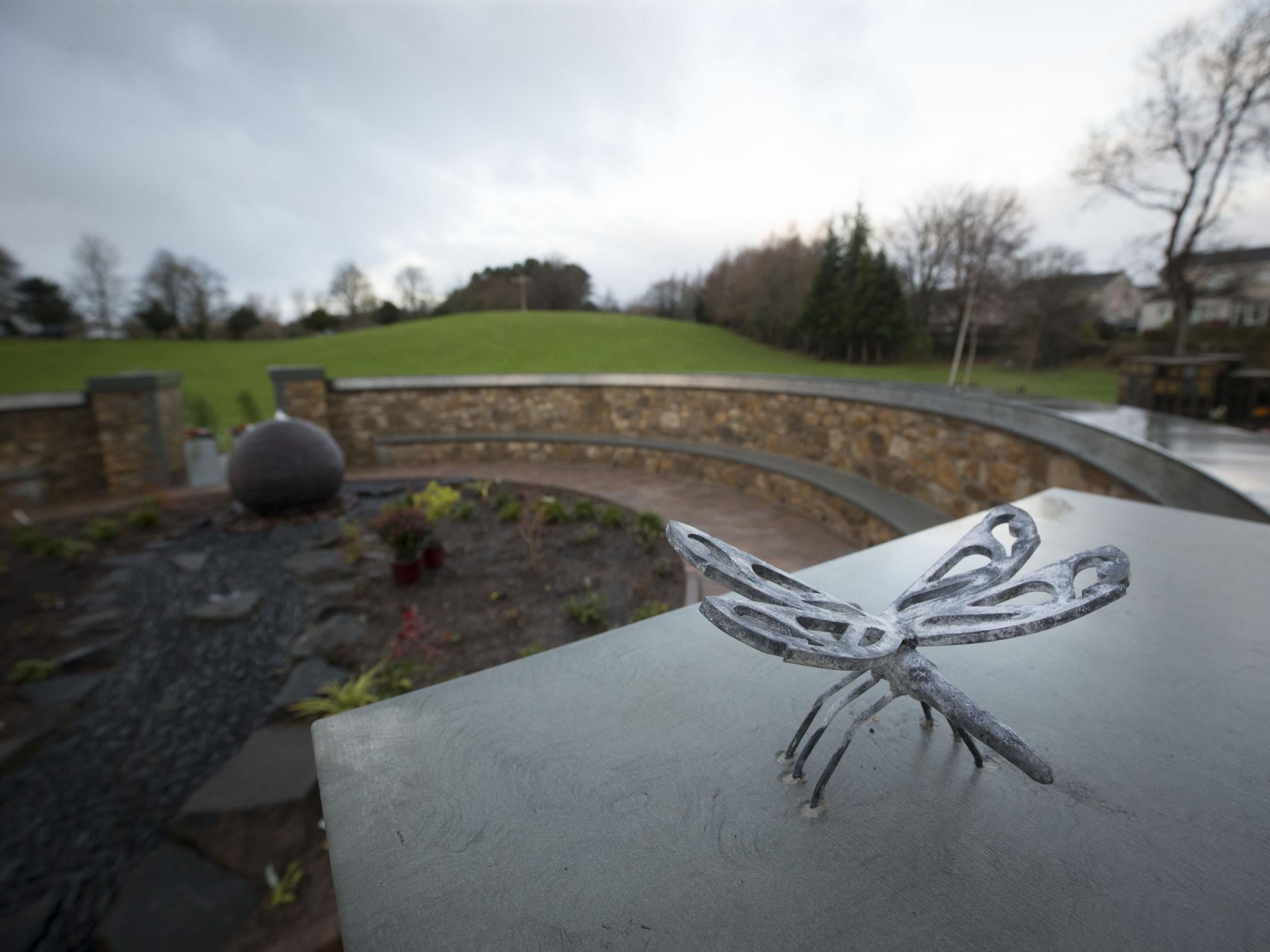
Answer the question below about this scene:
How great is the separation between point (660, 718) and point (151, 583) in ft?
17.9

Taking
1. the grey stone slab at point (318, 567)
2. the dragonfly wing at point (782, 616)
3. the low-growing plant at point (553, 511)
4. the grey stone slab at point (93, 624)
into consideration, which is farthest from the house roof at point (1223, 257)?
the grey stone slab at point (93, 624)

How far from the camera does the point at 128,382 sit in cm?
703

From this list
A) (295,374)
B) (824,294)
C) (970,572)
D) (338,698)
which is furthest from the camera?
(824,294)

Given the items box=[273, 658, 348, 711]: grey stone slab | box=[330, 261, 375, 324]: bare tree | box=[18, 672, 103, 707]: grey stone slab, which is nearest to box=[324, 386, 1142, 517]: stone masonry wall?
box=[273, 658, 348, 711]: grey stone slab

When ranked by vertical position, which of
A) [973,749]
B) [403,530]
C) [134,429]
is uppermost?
[973,749]

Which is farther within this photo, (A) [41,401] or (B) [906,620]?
(A) [41,401]

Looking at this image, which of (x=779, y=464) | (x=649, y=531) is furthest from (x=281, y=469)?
(x=779, y=464)

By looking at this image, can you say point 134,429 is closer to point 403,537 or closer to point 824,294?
point 403,537

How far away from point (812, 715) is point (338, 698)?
2790mm

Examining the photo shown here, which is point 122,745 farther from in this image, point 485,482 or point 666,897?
point 485,482

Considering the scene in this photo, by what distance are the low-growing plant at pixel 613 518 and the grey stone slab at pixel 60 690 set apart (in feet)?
12.2

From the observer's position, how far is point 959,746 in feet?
3.28

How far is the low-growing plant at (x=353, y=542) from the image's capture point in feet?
16.1

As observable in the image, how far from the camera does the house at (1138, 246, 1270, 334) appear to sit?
45.0ft
